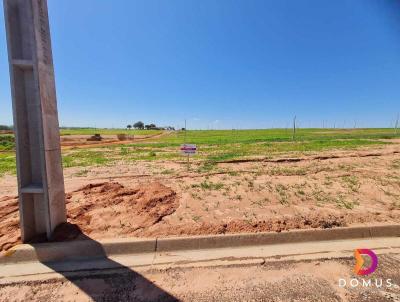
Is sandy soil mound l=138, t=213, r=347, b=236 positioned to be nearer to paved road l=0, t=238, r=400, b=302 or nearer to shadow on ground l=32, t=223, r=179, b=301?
paved road l=0, t=238, r=400, b=302

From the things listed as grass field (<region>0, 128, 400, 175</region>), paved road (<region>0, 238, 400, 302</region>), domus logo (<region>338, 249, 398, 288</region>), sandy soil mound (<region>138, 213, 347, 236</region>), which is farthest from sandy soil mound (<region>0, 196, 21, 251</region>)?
grass field (<region>0, 128, 400, 175</region>)

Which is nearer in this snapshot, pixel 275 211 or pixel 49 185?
pixel 49 185

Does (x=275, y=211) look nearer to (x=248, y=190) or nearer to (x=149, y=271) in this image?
(x=248, y=190)

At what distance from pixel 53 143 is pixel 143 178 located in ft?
16.3

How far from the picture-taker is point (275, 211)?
5.29m

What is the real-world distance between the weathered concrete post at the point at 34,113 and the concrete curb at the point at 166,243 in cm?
40

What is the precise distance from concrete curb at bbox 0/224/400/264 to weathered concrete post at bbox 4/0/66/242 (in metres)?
0.40

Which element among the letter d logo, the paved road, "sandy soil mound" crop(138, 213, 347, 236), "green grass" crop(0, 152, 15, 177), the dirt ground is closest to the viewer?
the paved road

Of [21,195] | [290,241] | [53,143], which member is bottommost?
[290,241]

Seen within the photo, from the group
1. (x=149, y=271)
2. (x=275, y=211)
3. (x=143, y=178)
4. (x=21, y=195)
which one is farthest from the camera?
(x=143, y=178)

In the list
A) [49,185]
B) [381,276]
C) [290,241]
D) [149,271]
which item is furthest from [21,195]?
[381,276]

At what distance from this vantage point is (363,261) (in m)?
3.48

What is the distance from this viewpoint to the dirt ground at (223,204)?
4.58 meters

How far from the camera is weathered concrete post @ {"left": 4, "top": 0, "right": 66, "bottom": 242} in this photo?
3.85m
